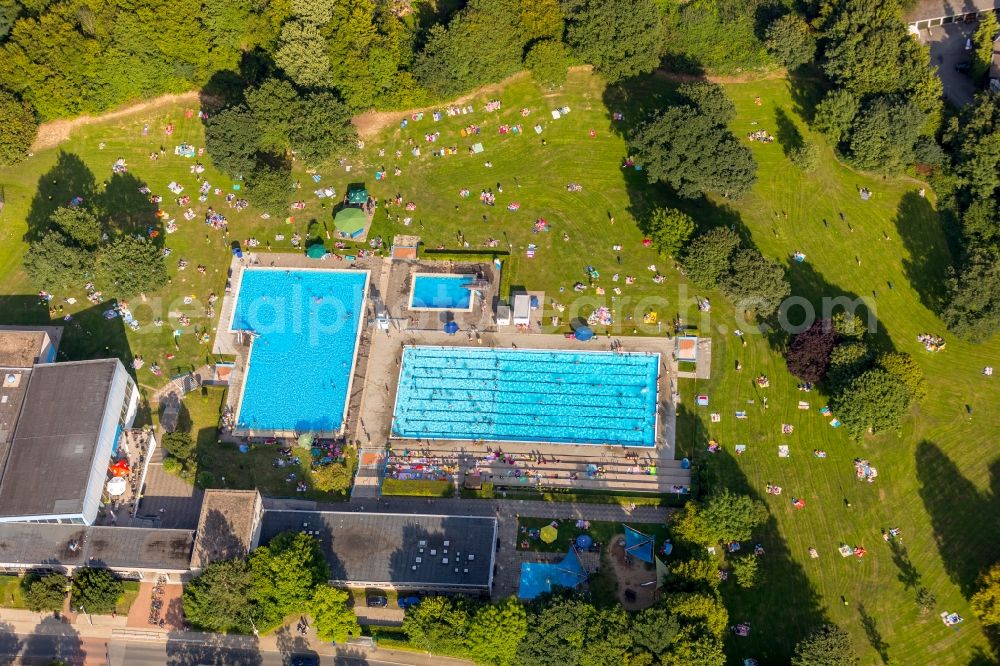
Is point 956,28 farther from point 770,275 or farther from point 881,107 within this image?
point 770,275

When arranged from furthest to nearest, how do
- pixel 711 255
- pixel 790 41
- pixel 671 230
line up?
pixel 790 41 < pixel 671 230 < pixel 711 255

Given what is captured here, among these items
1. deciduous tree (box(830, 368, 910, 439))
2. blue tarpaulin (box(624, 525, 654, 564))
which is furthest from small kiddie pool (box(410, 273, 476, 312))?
deciduous tree (box(830, 368, 910, 439))

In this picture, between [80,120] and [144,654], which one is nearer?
[144,654]

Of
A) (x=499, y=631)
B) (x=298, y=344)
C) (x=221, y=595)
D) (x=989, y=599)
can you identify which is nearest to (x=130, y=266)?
(x=298, y=344)

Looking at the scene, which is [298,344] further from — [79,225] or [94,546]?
[79,225]

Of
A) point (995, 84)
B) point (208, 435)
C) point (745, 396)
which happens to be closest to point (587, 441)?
point (745, 396)

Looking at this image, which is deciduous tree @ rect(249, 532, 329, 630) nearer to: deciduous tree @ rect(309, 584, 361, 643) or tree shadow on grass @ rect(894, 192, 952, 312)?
deciduous tree @ rect(309, 584, 361, 643)

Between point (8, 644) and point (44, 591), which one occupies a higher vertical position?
point (44, 591)
